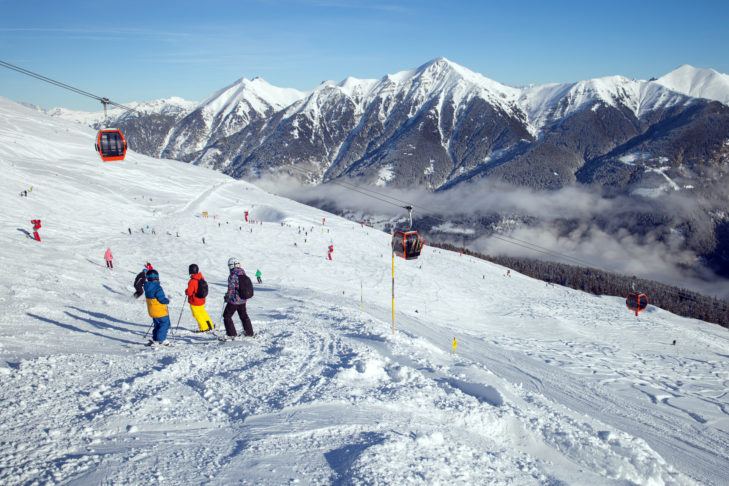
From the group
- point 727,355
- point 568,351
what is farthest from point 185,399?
point 727,355

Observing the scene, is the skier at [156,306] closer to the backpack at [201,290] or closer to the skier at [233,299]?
the backpack at [201,290]

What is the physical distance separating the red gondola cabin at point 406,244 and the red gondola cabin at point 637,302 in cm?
2452

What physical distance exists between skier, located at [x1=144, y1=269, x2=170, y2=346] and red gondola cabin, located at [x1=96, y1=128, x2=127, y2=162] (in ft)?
47.9

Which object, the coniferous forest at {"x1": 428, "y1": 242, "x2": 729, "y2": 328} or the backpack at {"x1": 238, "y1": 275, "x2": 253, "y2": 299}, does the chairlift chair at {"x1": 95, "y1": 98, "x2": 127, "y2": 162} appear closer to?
the backpack at {"x1": 238, "y1": 275, "x2": 253, "y2": 299}

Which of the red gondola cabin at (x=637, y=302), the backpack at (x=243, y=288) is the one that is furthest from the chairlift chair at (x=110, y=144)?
the red gondola cabin at (x=637, y=302)

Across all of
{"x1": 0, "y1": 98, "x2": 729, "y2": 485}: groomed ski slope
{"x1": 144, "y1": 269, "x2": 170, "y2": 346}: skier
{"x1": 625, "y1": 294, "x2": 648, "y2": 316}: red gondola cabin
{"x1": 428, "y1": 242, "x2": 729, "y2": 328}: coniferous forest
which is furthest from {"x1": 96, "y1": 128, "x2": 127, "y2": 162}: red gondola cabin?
{"x1": 428, "y1": 242, "x2": 729, "y2": 328}: coniferous forest

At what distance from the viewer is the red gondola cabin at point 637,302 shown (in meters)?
33.2

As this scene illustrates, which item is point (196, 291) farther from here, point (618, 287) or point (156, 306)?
point (618, 287)

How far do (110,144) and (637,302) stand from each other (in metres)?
40.2

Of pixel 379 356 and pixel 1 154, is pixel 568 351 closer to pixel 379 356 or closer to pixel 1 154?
pixel 379 356

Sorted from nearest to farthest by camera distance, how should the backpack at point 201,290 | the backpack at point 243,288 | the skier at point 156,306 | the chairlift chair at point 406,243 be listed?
1. the skier at point 156,306
2. the backpack at point 243,288
3. the backpack at point 201,290
4. the chairlift chair at point 406,243

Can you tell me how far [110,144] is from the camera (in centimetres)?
2022

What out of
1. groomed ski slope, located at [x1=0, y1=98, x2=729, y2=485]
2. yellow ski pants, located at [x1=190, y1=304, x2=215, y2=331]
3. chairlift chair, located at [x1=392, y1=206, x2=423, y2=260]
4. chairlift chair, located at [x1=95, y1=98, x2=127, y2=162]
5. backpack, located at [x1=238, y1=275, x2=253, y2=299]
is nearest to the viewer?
groomed ski slope, located at [x1=0, y1=98, x2=729, y2=485]

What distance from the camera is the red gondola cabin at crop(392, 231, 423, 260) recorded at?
18.7 meters
